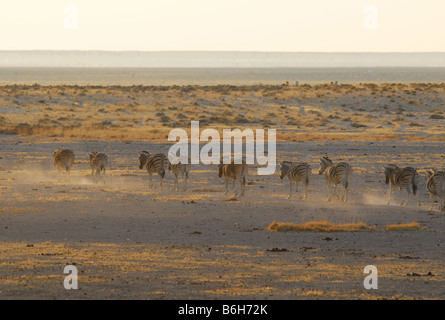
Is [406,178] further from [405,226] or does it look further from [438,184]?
[405,226]

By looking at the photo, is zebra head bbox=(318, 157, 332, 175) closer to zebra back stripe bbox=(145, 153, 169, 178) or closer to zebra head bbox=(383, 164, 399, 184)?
zebra head bbox=(383, 164, 399, 184)

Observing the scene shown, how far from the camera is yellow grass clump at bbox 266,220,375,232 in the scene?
19219 millimetres

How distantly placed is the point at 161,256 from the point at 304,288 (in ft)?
12.4

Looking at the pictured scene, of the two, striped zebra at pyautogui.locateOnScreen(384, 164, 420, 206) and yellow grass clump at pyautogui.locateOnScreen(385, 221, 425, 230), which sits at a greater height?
striped zebra at pyautogui.locateOnScreen(384, 164, 420, 206)

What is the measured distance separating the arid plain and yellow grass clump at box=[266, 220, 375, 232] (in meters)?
0.08

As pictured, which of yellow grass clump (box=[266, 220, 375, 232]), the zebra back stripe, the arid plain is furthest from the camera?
the zebra back stripe

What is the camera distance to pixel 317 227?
19266mm

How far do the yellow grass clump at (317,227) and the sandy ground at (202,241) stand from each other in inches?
12.9

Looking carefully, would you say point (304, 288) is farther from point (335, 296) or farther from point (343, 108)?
point (343, 108)

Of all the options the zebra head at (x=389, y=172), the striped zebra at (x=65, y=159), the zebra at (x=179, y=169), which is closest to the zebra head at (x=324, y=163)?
the zebra head at (x=389, y=172)

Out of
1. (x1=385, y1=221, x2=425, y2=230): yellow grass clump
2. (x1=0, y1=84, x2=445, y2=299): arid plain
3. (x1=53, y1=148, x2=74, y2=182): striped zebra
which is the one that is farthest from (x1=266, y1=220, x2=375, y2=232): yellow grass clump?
(x1=53, y1=148, x2=74, y2=182): striped zebra

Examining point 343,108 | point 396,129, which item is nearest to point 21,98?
point 343,108

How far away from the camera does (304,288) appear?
13188 mm

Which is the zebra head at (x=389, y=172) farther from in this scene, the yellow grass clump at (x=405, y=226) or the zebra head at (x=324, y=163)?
the yellow grass clump at (x=405, y=226)
